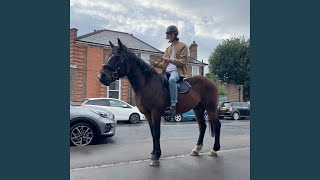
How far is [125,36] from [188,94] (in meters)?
22.5

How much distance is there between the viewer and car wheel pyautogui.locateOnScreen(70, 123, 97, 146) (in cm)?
680

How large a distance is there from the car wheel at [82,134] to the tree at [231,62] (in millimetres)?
26651

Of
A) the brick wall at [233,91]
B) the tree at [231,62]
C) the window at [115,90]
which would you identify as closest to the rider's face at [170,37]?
the window at [115,90]

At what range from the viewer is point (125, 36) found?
1058 inches

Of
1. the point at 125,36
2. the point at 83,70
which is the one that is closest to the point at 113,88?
the point at 83,70

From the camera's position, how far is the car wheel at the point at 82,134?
22.3 feet

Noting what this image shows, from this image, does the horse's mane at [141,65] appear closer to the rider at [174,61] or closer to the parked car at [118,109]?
the rider at [174,61]

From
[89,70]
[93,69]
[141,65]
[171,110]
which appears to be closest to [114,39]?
[93,69]

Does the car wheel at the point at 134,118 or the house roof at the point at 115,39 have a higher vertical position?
the house roof at the point at 115,39

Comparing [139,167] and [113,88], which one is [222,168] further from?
[113,88]

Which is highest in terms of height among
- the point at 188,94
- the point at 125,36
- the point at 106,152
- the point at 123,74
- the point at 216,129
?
the point at 125,36

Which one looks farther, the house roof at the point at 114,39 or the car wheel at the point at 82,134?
the house roof at the point at 114,39

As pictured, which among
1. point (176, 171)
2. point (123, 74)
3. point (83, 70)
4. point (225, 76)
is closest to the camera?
point (176, 171)

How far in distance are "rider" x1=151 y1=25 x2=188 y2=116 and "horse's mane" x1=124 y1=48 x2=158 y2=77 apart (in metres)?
0.37
